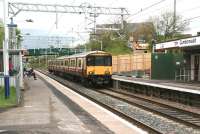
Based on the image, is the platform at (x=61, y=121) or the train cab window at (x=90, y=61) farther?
the train cab window at (x=90, y=61)

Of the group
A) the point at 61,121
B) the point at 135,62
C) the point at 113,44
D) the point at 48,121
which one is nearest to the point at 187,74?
the point at 135,62

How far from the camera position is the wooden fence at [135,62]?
48.6 metres

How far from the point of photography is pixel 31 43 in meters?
124

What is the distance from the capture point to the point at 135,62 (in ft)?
160

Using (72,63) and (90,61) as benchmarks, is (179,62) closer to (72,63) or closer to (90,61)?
(90,61)

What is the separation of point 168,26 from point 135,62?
2962cm

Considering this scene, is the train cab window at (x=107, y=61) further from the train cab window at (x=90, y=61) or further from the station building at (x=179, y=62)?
the station building at (x=179, y=62)

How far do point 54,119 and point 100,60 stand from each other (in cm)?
2117

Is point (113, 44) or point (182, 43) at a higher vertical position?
point (113, 44)

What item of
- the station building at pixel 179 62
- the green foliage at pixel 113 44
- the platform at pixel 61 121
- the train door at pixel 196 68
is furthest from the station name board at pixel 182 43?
the green foliage at pixel 113 44

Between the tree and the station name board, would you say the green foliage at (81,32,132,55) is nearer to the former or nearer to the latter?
the tree

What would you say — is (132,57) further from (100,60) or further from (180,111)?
(180,111)

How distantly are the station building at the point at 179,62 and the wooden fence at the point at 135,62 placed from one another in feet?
20.8

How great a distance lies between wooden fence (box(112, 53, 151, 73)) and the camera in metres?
48.6
